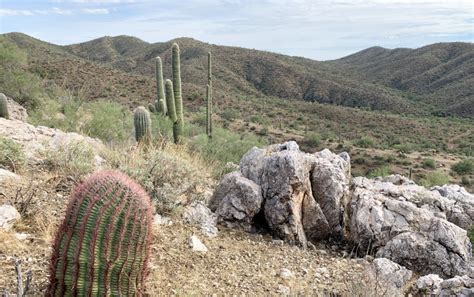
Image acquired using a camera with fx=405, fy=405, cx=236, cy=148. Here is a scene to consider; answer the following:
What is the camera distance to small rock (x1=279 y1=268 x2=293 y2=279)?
456 cm

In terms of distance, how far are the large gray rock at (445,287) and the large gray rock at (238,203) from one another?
231cm

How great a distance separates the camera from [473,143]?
31.7m

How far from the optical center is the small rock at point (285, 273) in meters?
4.56

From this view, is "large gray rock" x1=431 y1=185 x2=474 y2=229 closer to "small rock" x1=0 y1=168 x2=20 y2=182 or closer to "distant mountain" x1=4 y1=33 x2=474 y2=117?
"small rock" x1=0 y1=168 x2=20 y2=182

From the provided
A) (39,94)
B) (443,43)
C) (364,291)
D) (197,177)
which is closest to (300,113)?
(39,94)

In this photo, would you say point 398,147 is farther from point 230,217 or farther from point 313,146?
point 230,217

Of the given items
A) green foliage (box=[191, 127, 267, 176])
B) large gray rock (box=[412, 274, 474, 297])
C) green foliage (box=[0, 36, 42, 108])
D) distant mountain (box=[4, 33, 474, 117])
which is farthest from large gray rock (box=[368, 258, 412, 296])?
distant mountain (box=[4, 33, 474, 117])

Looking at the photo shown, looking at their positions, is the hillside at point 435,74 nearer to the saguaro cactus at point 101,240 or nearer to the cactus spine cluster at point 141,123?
the cactus spine cluster at point 141,123

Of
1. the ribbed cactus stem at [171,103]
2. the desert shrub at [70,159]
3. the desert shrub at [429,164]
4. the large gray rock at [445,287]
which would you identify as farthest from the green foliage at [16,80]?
the desert shrub at [429,164]

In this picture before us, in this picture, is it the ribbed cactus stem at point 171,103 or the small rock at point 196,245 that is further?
the ribbed cactus stem at point 171,103

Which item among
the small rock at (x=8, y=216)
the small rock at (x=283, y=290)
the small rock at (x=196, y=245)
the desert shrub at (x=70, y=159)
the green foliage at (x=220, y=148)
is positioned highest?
the desert shrub at (x=70, y=159)

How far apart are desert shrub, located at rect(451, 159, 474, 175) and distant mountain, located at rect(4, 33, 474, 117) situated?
69.4 ft


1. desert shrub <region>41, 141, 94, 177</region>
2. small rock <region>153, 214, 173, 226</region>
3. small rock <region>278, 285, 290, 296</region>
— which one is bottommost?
small rock <region>278, 285, 290, 296</region>

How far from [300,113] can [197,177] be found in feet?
109
